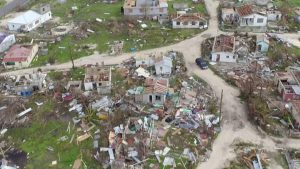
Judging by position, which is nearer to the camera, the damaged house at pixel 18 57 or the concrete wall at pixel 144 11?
the damaged house at pixel 18 57

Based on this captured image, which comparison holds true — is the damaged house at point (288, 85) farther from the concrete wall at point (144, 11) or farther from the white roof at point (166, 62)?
the concrete wall at point (144, 11)

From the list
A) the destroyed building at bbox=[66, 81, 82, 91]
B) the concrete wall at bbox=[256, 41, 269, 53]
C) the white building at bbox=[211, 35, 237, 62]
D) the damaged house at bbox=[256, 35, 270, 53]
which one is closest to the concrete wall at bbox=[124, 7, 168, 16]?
the white building at bbox=[211, 35, 237, 62]

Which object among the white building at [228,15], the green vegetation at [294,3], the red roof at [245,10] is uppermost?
the red roof at [245,10]

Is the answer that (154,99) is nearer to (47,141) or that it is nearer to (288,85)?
(47,141)

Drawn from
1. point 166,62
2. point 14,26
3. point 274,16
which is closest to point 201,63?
point 166,62

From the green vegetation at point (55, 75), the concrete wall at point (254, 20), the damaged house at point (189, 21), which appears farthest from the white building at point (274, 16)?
the green vegetation at point (55, 75)

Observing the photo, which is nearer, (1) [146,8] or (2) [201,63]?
(2) [201,63]
